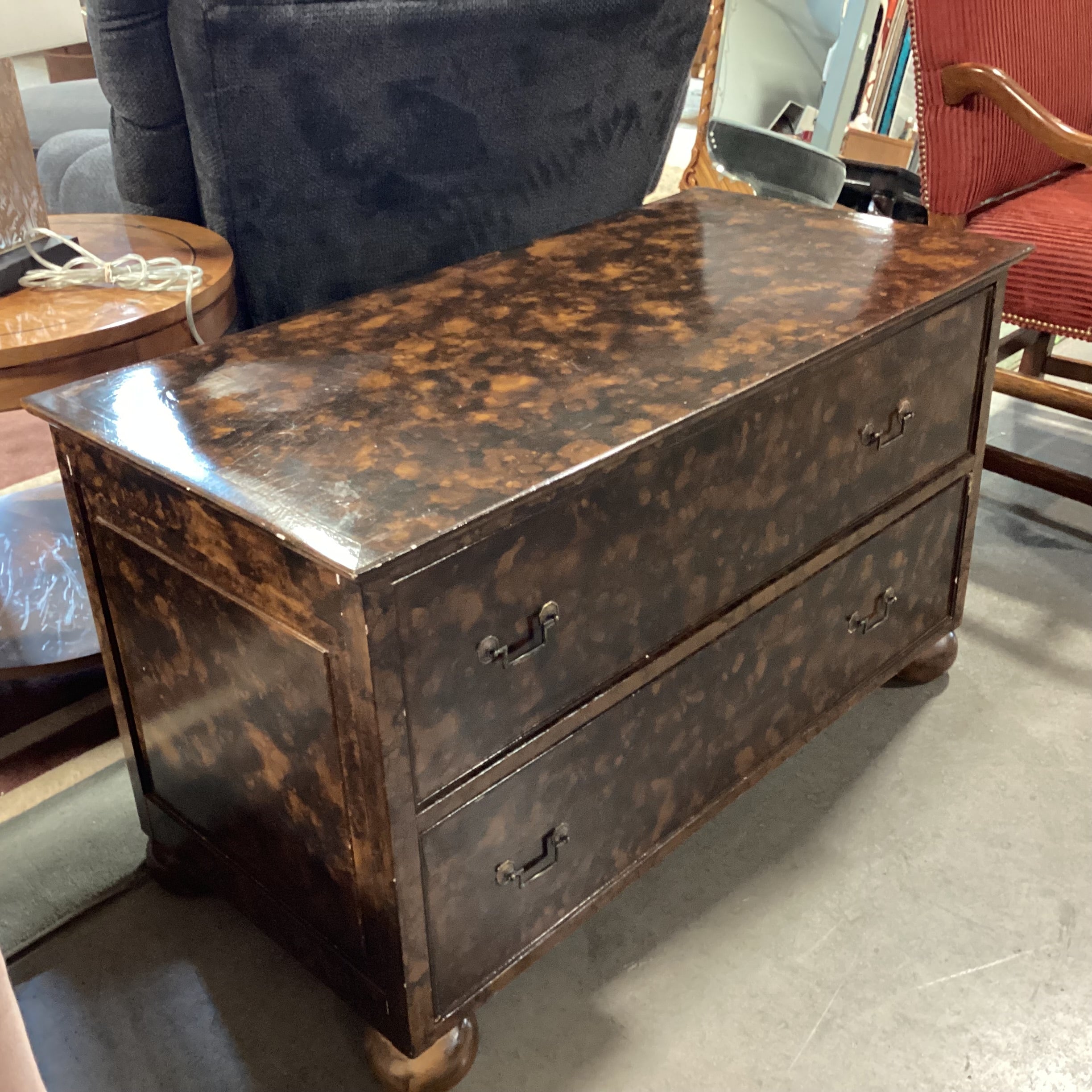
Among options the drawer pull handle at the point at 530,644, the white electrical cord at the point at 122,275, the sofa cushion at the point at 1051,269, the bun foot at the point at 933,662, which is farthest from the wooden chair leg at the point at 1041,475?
the white electrical cord at the point at 122,275

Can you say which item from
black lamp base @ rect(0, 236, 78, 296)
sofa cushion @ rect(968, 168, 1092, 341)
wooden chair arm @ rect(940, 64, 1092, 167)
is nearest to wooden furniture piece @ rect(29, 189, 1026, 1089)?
black lamp base @ rect(0, 236, 78, 296)

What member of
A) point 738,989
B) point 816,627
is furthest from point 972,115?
point 738,989

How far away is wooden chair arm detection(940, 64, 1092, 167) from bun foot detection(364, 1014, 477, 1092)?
1571 millimetres

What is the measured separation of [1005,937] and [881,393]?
A: 63 centimetres

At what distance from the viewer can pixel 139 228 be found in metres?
1.38

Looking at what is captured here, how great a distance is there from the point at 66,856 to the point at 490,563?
81 centimetres

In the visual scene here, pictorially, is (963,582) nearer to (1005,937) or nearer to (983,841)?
(983,841)

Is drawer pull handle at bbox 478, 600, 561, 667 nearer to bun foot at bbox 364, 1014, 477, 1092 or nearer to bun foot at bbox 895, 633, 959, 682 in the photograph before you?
bun foot at bbox 364, 1014, 477, 1092

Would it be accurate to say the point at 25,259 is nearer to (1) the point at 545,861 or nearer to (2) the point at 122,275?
(2) the point at 122,275

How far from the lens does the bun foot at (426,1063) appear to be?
3.40 feet

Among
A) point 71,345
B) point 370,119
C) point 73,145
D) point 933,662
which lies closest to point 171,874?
point 71,345

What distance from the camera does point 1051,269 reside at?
169 centimetres

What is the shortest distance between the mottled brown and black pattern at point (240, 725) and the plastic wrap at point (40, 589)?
1.54 feet

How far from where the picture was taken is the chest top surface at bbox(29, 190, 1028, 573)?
847 millimetres
